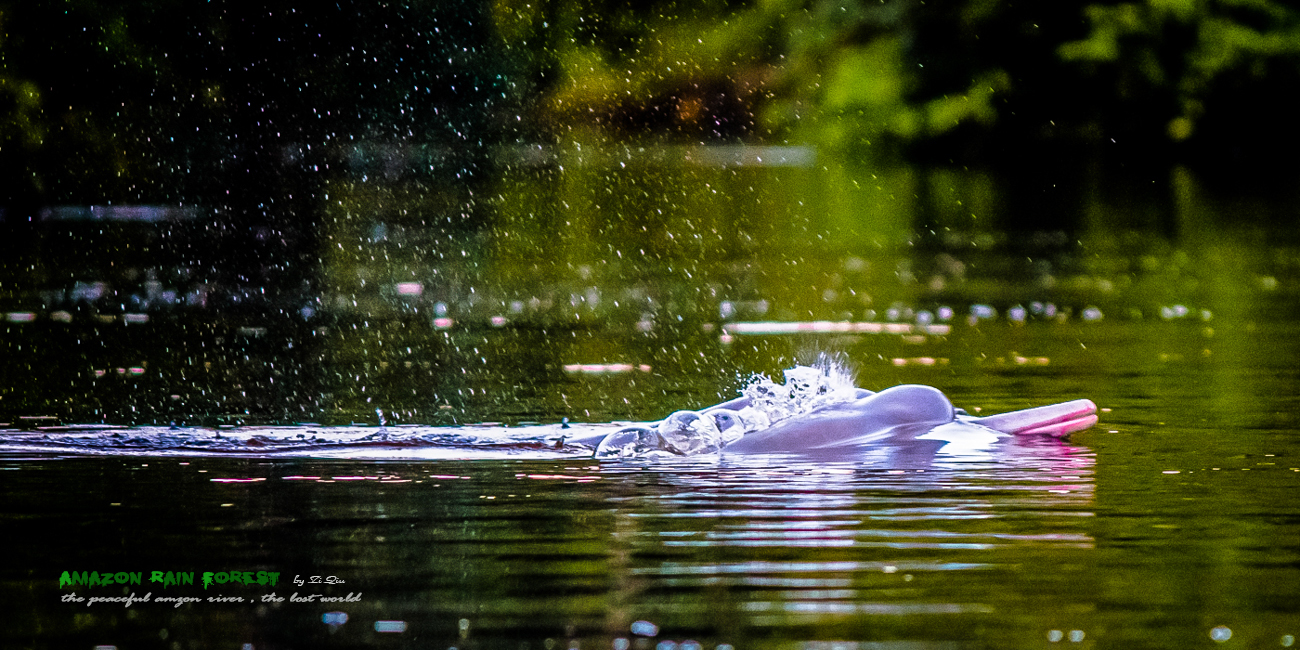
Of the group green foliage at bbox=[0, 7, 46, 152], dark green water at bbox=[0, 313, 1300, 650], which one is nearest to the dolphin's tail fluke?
dark green water at bbox=[0, 313, 1300, 650]

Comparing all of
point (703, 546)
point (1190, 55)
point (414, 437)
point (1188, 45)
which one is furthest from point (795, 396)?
point (1188, 45)

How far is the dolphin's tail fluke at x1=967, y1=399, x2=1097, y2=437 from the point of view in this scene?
36.7ft

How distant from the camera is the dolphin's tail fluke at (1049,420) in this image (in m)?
11.2

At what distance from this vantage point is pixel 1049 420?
11.2 metres

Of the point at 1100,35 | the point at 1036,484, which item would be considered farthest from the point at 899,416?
the point at 1100,35

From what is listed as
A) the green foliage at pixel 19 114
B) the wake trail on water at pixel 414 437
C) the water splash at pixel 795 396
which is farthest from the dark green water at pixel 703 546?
the green foliage at pixel 19 114

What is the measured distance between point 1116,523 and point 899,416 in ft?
8.51

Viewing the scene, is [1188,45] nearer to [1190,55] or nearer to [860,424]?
[1190,55]

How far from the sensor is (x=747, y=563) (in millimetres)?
7570

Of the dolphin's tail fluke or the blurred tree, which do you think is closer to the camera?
the dolphin's tail fluke

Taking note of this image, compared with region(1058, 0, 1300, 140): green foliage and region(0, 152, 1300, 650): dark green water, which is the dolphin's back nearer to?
region(0, 152, 1300, 650): dark green water

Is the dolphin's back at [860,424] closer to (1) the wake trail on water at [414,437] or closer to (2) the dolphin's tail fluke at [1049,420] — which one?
(1) the wake trail on water at [414,437]

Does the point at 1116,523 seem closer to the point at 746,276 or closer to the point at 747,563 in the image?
the point at 747,563

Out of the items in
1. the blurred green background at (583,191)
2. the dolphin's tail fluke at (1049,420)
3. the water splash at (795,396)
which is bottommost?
the dolphin's tail fluke at (1049,420)
